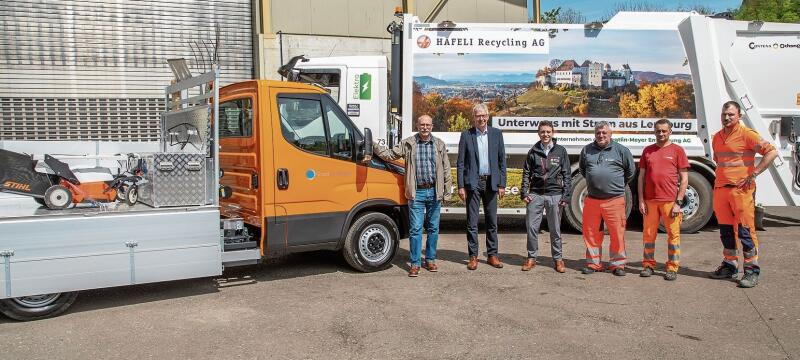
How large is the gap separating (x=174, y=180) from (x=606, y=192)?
14.2 feet

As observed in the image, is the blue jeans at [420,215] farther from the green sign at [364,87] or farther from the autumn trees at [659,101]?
the autumn trees at [659,101]

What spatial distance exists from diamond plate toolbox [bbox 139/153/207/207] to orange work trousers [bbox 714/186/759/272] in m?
5.15

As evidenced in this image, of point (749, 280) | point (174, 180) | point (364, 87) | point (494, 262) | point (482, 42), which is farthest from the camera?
Result: point (364, 87)

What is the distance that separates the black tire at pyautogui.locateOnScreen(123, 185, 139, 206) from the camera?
17.9ft

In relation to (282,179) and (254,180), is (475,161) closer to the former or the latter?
(282,179)

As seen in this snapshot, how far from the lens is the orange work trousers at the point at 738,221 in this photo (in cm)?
618

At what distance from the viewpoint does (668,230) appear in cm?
655

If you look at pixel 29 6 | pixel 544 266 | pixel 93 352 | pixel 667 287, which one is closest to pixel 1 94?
pixel 29 6

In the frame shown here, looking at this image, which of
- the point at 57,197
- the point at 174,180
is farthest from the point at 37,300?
the point at 174,180

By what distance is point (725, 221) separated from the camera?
251 inches

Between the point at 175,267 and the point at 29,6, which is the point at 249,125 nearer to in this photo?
the point at 175,267

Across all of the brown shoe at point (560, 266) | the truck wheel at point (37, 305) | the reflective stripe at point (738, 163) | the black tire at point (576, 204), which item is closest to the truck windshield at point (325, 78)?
the black tire at point (576, 204)

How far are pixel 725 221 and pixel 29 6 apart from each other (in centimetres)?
1293

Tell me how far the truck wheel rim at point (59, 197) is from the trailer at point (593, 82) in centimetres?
432
